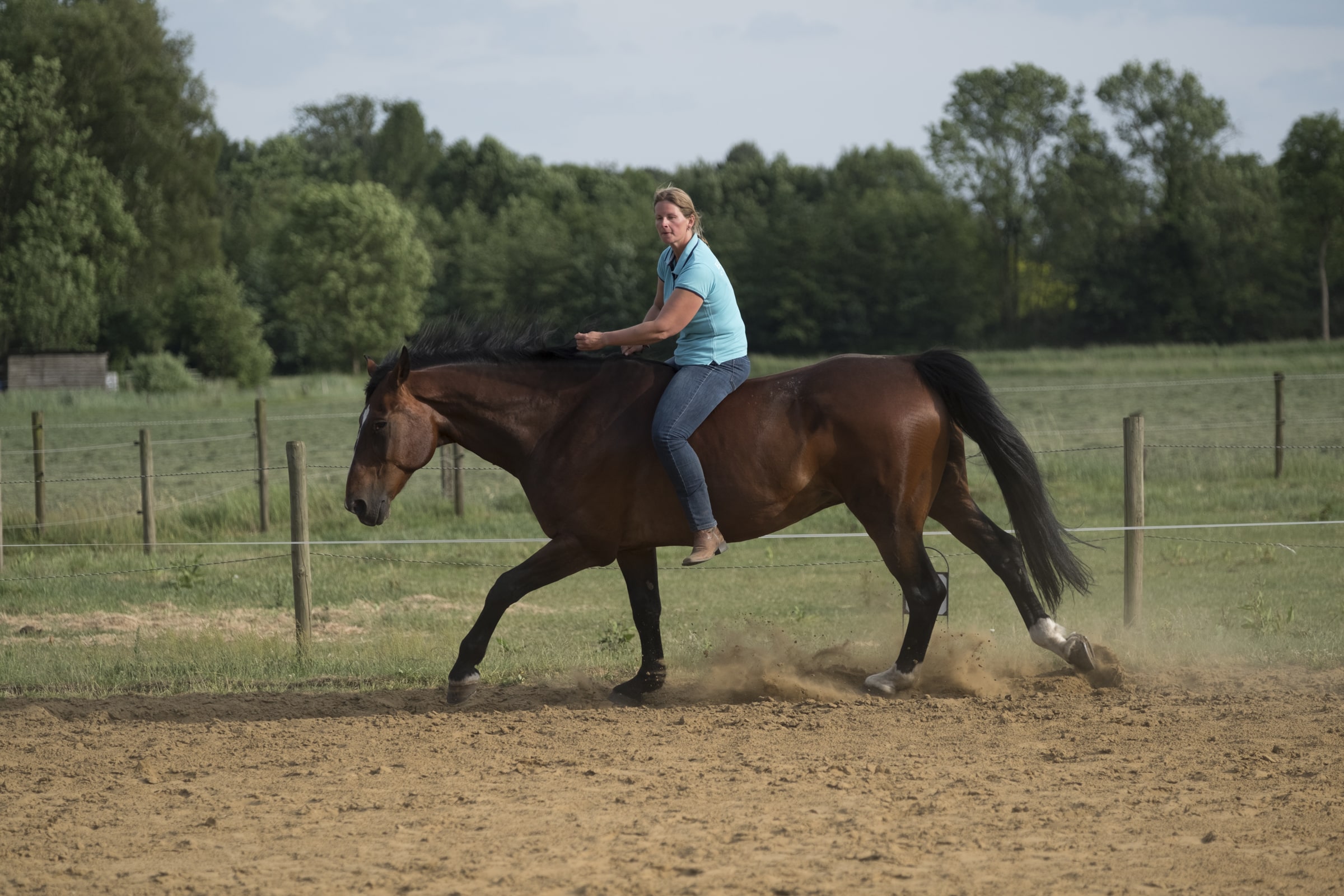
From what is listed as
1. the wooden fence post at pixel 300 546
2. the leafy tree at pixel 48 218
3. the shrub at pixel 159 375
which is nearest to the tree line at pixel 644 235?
the leafy tree at pixel 48 218

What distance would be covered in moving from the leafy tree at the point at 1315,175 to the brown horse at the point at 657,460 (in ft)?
150

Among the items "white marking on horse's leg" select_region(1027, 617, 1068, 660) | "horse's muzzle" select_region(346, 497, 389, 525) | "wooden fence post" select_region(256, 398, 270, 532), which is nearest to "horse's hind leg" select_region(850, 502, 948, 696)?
"white marking on horse's leg" select_region(1027, 617, 1068, 660)

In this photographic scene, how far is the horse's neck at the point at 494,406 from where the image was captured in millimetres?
6301

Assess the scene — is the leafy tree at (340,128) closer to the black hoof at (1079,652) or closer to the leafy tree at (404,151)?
the leafy tree at (404,151)

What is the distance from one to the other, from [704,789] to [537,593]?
21.6 ft

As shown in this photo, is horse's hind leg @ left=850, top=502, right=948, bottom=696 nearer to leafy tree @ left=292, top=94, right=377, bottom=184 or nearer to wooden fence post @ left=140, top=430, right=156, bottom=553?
wooden fence post @ left=140, top=430, right=156, bottom=553

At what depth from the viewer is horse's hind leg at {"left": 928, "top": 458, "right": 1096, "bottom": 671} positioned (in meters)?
6.34

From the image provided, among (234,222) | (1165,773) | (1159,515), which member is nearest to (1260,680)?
(1165,773)

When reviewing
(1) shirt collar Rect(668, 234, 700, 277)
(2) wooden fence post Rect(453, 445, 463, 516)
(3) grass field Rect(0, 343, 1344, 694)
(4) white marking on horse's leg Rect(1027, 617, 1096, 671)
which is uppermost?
(1) shirt collar Rect(668, 234, 700, 277)

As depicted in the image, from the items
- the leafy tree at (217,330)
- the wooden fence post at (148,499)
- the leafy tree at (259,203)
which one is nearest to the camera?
the wooden fence post at (148,499)

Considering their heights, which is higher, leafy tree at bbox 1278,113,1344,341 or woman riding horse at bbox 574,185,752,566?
leafy tree at bbox 1278,113,1344,341

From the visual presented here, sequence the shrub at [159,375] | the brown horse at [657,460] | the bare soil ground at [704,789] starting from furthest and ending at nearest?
the shrub at [159,375] → the brown horse at [657,460] → the bare soil ground at [704,789]

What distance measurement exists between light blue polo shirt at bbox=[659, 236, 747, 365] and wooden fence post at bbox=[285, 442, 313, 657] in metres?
3.07

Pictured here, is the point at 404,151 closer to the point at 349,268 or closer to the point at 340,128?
the point at 340,128
